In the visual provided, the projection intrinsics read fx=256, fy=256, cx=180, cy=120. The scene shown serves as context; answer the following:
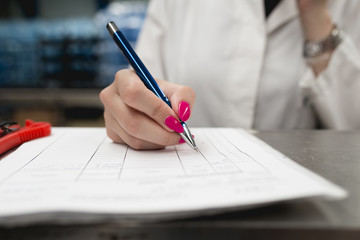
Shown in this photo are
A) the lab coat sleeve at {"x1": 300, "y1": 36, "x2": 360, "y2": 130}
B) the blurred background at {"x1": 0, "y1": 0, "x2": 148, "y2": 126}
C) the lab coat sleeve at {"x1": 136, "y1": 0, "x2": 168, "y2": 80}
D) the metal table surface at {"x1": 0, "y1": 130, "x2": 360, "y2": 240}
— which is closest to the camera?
the metal table surface at {"x1": 0, "y1": 130, "x2": 360, "y2": 240}

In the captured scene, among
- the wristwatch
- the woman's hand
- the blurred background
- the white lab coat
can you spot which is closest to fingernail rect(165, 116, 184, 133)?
the woman's hand

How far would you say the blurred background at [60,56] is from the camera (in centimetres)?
145

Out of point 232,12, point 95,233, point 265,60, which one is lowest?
point 95,233

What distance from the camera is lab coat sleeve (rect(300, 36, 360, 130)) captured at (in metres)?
0.54

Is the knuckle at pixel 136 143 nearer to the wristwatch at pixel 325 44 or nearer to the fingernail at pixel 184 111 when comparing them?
the fingernail at pixel 184 111

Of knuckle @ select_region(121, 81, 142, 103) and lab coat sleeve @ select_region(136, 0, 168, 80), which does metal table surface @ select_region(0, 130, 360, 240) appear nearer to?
knuckle @ select_region(121, 81, 142, 103)

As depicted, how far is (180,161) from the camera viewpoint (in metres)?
0.26

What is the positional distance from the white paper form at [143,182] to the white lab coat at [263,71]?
0.31 metres

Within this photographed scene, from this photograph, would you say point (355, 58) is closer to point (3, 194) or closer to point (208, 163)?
point (208, 163)

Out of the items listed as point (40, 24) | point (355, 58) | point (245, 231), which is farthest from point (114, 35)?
point (40, 24)

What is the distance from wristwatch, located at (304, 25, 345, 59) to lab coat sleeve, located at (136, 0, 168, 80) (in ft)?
1.22

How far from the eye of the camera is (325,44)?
0.55 meters

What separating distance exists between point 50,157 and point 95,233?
153 millimetres

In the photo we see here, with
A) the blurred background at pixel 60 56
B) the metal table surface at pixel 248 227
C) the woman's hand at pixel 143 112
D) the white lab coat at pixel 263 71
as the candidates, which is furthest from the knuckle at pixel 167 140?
the blurred background at pixel 60 56
